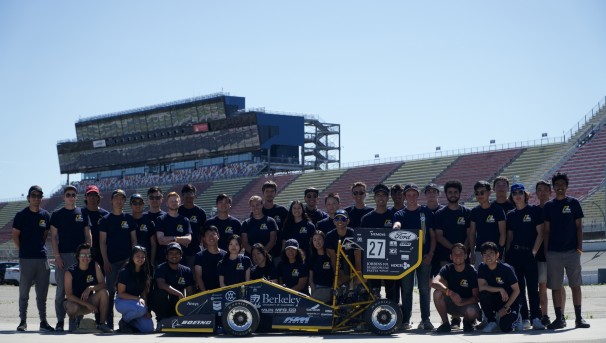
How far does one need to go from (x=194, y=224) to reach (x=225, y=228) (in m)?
0.49

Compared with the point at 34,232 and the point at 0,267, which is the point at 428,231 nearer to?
the point at 34,232

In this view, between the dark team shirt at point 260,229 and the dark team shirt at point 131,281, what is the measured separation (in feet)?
5.95

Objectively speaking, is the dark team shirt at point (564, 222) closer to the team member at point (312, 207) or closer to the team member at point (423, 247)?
the team member at point (423, 247)

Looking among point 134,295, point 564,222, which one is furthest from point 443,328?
point 134,295

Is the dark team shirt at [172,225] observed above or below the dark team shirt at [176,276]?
above

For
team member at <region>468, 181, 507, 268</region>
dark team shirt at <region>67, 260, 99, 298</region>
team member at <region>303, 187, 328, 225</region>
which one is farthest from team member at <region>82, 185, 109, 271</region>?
team member at <region>468, 181, 507, 268</region>

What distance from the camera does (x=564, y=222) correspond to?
37.5ft

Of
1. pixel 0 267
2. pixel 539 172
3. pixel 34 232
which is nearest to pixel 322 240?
pixel 34 232

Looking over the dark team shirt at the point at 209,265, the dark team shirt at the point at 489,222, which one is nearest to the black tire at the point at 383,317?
the dark team shirt at the point at 489,222

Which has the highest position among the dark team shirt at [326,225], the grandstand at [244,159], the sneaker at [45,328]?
the grandstand at [244,159]

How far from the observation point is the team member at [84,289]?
11789 mm

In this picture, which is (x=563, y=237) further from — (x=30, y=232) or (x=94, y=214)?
(x=30, y=232)

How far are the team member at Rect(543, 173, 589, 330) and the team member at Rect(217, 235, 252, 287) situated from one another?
413 centimetres

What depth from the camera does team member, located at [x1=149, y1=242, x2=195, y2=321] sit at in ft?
38.8
